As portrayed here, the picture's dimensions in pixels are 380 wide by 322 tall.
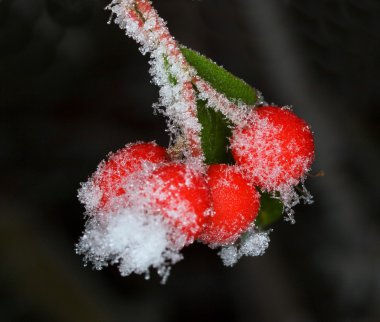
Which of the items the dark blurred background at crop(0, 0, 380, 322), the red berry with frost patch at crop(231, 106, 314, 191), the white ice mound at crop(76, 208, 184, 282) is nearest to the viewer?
the white ice mound at crop(76, 208, 184, 282)

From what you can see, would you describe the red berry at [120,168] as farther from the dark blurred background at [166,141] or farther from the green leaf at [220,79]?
the dark blurred background at [166,141]

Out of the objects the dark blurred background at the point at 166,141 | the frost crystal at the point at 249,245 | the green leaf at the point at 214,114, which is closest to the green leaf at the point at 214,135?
the green leaf at the point at 214,114

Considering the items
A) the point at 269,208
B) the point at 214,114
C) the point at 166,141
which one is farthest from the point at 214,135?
the point at 166,141

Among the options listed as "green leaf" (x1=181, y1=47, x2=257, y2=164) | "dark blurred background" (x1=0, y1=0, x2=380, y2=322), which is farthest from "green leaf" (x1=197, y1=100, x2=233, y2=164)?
"dark blurred background" (x1=0, y1=0, x2=380, y2=322)

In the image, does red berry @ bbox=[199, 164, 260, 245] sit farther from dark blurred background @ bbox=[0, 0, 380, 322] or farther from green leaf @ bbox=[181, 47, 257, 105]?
dark blurred background @ bbox=[0, 0, 380, 322]
